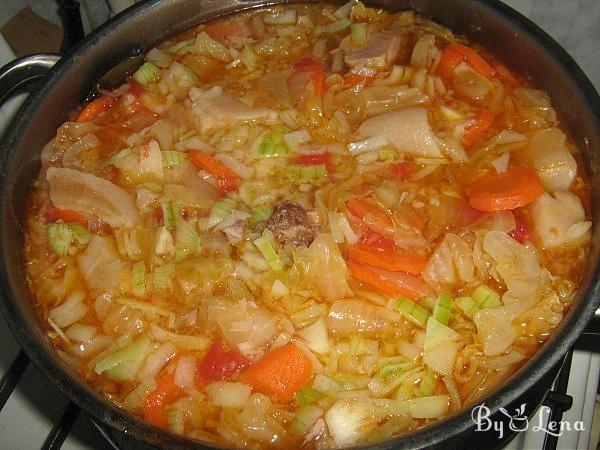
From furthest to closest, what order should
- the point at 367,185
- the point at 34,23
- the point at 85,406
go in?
the point at 34,23, the point at 367,185, the point at 85,406

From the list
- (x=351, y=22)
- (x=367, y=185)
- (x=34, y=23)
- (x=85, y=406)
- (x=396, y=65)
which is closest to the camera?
(x=85, y=406)

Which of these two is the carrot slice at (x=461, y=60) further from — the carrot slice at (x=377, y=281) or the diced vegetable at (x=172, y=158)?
the diced vegetable at (x=172, y=158)

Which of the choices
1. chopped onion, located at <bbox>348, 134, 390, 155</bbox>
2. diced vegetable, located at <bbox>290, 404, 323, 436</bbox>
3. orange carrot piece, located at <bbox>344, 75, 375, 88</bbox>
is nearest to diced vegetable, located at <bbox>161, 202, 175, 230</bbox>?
chopped onion, located at <bbox>348, 134, 390, 155</bbox>

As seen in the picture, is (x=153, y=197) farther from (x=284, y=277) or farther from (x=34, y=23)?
(x=34, y=23)

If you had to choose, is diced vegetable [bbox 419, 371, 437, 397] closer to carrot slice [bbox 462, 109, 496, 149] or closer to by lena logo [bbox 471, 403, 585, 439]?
by lena logo [bbox 471, 403, 585, 439]

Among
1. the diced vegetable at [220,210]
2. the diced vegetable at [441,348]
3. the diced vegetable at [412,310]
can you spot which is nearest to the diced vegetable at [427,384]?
the diced vegetable at [441,348]

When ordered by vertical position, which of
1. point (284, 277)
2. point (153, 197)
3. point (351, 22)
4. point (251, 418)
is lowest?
point (251, 418)

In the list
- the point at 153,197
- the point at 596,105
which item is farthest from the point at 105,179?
the point at 596,105

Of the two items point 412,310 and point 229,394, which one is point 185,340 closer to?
point 229,394
